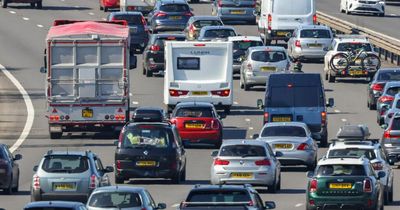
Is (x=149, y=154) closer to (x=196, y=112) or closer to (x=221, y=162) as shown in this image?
(x=221, y=162)

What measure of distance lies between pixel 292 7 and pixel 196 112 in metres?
25.9

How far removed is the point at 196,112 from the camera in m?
55.7

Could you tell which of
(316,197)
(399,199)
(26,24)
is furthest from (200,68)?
(26,24)

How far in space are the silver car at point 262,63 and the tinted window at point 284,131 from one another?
16.2 m

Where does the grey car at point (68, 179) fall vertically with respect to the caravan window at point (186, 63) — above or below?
above

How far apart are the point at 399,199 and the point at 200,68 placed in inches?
738

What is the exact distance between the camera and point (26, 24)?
89.9m

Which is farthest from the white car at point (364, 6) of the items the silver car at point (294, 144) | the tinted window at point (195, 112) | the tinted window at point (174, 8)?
the silver car at point (294, 144)

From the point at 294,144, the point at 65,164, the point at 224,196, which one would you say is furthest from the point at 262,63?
the point at 224,196

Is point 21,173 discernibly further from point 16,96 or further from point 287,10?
point 287,10

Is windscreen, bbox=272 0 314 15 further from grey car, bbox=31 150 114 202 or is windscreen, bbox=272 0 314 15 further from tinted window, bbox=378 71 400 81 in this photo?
grey car, bbox=31 150 114 202

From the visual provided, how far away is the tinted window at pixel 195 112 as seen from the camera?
182ft

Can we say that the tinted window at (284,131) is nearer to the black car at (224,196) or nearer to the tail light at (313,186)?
the tail light at (313,186)

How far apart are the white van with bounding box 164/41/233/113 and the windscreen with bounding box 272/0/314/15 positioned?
19.0 m
